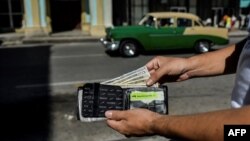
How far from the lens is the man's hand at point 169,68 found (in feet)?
7.55

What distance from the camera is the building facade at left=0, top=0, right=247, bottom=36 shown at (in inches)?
831

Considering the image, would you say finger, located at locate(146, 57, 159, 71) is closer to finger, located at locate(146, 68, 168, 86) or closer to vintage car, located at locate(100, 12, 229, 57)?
finger, located at locate(146, 68, 168, 86)

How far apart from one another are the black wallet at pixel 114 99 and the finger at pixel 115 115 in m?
0.08

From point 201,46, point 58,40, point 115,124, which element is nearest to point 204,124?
point 115,124

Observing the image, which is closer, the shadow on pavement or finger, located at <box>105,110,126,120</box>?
finger, located at <box>105,110,126,120</box>

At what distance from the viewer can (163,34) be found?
13.8 m

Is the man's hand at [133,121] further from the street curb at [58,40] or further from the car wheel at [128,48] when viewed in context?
the street curb at [58,40]

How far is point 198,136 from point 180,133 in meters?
0.09

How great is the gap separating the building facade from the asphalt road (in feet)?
23.5

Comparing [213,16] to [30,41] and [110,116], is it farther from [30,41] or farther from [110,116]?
[110,116]

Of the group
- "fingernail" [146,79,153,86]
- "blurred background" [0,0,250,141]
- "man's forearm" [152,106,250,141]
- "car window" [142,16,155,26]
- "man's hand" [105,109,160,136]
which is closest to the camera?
"man's forearm" [152,106,250,141]

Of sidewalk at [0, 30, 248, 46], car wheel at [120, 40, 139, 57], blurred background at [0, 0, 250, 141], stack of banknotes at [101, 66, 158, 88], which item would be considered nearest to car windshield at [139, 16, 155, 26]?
car wheel at [120, 40, 139, 57]

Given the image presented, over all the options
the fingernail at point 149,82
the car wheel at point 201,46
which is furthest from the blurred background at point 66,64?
the fingernail at point 149,82

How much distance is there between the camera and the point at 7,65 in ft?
40.1
